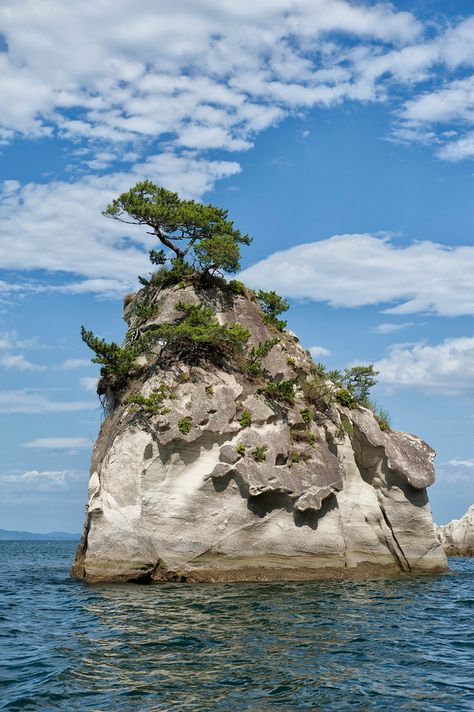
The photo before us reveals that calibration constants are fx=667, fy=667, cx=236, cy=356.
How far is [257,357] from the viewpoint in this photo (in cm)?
3356

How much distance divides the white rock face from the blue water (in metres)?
37.0

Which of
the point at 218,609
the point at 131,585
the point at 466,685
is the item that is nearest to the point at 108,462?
the point at 131,585

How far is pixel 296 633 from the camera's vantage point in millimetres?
17906

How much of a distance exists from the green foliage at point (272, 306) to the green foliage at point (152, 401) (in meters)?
8.90

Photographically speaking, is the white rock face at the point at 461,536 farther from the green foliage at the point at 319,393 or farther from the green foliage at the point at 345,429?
the green foliage at the point at 319,393

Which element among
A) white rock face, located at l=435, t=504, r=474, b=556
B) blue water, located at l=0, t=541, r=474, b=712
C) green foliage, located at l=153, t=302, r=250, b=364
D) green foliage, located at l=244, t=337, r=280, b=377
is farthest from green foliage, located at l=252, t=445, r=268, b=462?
white rock face, located at l=435, t=504, r=474, b=556

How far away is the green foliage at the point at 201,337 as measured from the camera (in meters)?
31.4

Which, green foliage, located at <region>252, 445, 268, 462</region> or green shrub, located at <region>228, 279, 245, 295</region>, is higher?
green shrub, located at <region>228, 279, 245, 295</region>

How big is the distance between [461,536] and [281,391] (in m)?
36.8

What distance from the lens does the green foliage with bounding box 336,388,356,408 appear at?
34688 mm

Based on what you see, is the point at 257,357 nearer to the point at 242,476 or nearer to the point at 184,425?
the point at 184,425

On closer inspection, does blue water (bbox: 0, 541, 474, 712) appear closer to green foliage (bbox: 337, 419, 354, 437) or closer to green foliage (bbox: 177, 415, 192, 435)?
green foliage (bbox: 177, 415, 192, 435)

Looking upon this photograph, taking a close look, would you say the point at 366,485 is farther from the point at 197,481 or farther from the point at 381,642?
the point at 381,642

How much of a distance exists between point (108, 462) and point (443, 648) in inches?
673
